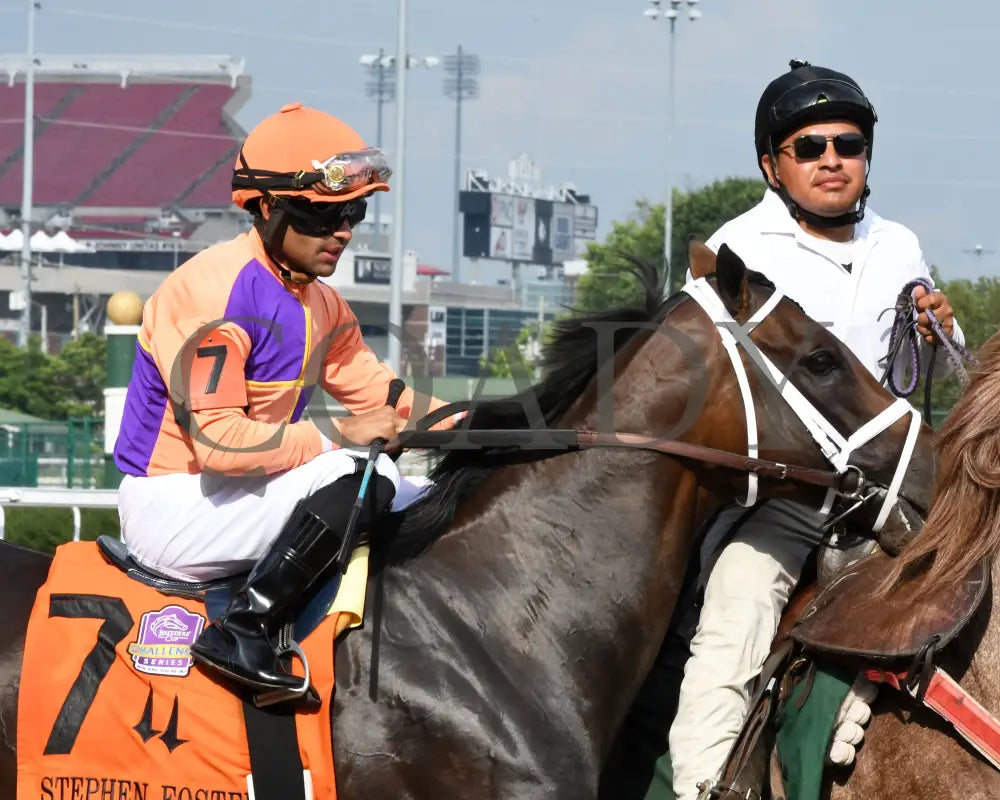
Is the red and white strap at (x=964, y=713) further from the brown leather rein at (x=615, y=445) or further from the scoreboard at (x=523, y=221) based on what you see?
the scoreboard at (x=523, y=221)

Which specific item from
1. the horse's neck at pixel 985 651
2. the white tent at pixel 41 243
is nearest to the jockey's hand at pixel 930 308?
the horse's neck at pixel 985 651

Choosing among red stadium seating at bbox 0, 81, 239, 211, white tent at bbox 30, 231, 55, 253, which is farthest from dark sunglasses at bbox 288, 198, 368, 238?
red stadium seating at bbox 0, 81, 239, 211

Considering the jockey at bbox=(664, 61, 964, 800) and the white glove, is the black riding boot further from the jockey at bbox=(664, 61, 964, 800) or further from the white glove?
the white glove

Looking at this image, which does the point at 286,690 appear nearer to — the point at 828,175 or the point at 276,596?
the point at 276,596

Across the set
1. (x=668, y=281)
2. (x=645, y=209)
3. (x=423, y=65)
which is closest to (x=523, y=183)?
(x=645, y=209)

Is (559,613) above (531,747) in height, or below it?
above

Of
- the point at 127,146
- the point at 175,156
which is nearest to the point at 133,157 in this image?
the point at 127,146

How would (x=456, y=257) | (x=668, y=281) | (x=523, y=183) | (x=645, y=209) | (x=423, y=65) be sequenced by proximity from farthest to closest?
(x=523, y=183), (x=456, y=257), (x=645, y=209), (x=423, y=65), (x=668, y=281)

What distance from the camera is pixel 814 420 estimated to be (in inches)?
136

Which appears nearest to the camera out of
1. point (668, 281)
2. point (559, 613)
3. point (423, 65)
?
point (559, 613)

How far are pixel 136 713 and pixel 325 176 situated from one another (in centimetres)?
148

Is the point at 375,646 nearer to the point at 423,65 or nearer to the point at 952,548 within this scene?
the point at 952,548

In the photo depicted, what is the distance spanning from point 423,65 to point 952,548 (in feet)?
74.9

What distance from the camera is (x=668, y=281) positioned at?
385 centimetres
